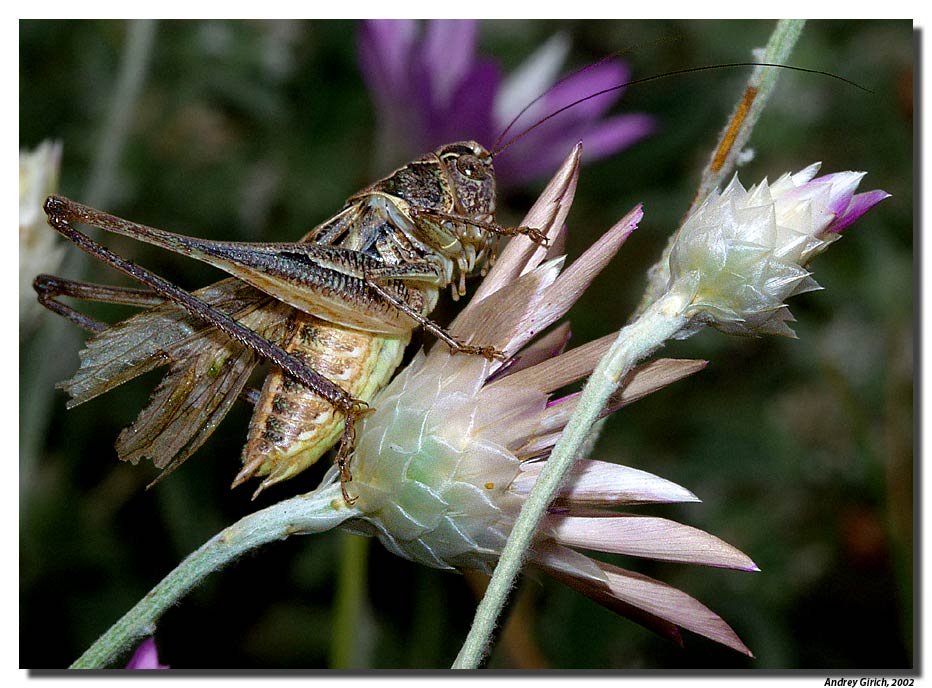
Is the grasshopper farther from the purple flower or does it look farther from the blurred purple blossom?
the blurred purple blossom

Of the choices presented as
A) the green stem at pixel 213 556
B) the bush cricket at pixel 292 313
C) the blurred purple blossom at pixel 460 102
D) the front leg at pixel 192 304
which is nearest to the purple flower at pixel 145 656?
the green stem at pixel 213 556

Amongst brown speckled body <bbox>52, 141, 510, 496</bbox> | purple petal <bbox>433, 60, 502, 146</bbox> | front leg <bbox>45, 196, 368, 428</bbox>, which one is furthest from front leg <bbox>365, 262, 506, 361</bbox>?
purple petal <bbox>433, 60, 502, 146</bbox>

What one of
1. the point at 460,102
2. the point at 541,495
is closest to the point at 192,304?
the point at 541,495

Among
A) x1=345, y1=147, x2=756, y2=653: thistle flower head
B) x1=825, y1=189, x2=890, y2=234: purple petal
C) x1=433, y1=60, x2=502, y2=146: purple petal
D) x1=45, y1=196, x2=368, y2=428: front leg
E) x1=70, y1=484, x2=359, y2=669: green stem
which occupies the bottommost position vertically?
x1=70, y1=484, x2=359, y2=669: green stem

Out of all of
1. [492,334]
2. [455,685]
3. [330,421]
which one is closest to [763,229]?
[492,334]

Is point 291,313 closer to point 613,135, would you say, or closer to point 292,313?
point 292,313

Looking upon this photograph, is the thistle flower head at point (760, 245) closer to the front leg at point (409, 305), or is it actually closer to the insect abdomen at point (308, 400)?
the front leg at point (409, 305)
